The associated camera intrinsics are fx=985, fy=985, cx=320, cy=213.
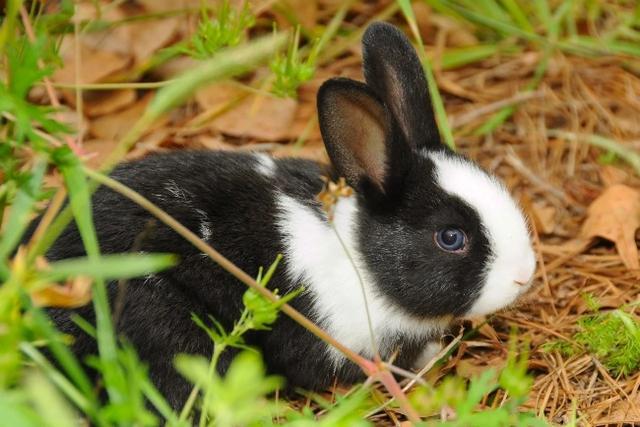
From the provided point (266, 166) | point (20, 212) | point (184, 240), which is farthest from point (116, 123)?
point (20, 212)

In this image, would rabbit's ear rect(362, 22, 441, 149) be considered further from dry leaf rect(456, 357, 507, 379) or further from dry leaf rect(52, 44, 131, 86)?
dry leaf rect(52, 44, 131, 86)

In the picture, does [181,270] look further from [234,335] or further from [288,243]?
[234,335]

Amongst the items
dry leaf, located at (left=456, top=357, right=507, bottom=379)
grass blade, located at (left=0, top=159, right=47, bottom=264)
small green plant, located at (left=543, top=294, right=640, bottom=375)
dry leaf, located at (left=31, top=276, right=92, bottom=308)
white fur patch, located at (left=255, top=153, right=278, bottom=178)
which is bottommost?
dry leaf, located at (left=456, top=357, right=507, bottom=379)

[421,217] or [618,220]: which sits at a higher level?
[421,217]

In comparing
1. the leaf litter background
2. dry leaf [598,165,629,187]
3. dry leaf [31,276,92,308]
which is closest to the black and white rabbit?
the leaf litter background

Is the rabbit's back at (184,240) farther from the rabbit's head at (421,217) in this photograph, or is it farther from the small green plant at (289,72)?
the small green plant at (289,72)

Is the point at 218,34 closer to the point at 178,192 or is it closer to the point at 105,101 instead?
the point at 178,192

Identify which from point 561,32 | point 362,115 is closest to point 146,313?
point 362,115
